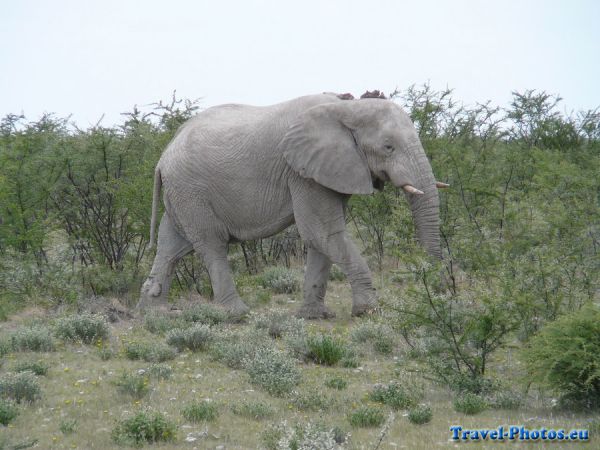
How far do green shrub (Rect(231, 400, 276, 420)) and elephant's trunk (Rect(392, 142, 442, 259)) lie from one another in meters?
3.93

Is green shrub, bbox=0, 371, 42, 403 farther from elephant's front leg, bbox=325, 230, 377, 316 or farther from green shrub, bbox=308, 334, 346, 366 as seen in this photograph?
elephant's front leg, bbox=325, 230, 377, 316

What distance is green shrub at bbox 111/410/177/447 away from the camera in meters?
6.25

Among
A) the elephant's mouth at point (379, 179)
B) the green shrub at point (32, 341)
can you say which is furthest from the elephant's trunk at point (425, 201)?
the green shrub at point (32, 341)

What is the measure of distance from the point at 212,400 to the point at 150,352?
210 centimetres

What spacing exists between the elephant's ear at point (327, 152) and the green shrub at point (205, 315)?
2.36 meters

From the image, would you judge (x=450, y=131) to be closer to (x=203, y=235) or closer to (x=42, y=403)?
(x=203, y=235)

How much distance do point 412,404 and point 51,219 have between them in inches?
338

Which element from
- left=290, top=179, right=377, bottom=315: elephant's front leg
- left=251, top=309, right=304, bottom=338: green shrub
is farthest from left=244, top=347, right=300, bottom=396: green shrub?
left=290, top=179, right=377, bottom=315: elephant's front leg

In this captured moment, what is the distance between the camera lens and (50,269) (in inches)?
508

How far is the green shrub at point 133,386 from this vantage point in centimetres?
754

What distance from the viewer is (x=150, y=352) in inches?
361

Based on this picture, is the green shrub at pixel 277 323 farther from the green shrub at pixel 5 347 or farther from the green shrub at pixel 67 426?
the green shrub at pixel 67 426

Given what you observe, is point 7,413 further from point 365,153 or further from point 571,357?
point 365,153

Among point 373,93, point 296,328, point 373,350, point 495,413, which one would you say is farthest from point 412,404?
point 373,93
